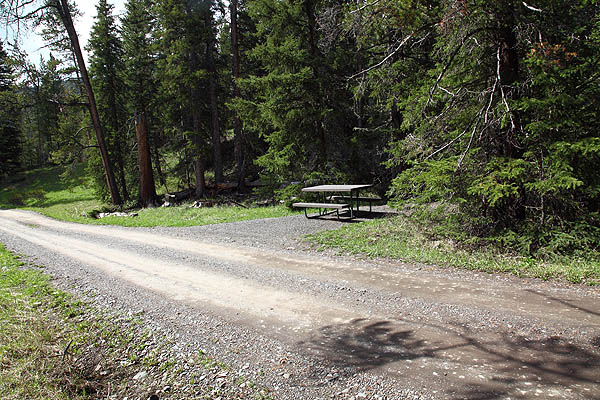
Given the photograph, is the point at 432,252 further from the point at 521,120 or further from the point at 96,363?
the point at 96,363

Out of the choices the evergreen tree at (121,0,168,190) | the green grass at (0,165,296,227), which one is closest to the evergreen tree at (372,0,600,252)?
the green grass at (0,165,296,227)

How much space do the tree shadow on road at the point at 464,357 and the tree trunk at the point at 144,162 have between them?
1874 cm

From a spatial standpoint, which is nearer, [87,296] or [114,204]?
[87,296]

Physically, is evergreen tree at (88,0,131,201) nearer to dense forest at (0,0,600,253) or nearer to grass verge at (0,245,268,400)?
dense forest at (0,0,600,253)

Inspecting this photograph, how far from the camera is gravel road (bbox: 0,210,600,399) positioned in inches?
115

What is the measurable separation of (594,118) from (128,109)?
22632 millimetres

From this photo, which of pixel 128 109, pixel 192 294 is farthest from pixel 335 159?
pixel 128 109

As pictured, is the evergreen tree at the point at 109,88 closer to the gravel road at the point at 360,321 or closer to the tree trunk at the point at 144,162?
the tree trunk at the point at 144,162

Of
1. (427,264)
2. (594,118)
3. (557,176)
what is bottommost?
(427,264)

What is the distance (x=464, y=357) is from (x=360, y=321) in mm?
1235

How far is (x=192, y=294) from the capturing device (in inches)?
214

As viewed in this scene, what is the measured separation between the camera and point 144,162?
19781mm

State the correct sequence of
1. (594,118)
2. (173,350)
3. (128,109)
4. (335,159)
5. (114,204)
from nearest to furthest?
1. (173,350)
2. (594,118)
3. (335,159)
4. (114,204)
5. (128,109)

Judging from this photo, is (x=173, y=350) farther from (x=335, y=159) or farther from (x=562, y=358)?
(x=335, y=159)
